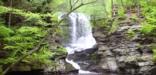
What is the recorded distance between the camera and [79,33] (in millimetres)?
30562

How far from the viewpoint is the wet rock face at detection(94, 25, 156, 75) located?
22.8 metres

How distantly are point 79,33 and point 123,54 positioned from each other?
7.01 metres

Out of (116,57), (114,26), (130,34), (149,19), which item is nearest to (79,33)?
(114,26)

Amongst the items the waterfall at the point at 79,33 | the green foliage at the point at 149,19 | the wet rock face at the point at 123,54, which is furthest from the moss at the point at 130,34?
the waterfall at the point at 79,33

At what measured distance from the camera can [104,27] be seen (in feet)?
94.9

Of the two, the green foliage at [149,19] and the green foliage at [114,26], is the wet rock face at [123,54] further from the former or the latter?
the green foliage at [149,19]

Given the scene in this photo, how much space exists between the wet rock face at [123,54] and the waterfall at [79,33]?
1.65 m

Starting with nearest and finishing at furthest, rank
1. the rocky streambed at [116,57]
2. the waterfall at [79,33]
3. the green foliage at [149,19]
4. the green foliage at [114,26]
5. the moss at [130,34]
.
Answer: the green foliage at [149,19], the rocky streambed at [116,57], the moss at [130,34], the green foliage at [114,26], the waterfall at [79,33]

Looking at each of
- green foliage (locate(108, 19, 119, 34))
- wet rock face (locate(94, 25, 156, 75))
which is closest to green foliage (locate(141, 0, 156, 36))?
wet rock face (locate(94, 25, 156, 75))

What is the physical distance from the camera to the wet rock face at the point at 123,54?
22812 mm

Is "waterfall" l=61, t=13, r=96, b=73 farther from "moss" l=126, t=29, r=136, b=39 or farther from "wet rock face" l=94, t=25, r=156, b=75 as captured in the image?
"moss" l=126, t=29, r=136, b=39

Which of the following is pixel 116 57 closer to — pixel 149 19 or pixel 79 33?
pixel 149 19

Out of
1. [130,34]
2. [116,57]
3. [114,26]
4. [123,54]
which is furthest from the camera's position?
[114,26]

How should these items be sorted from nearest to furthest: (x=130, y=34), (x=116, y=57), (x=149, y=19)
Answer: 1. (x=149, y=19)
2. (x=130, y=34)
3. (x=116, y=57)
